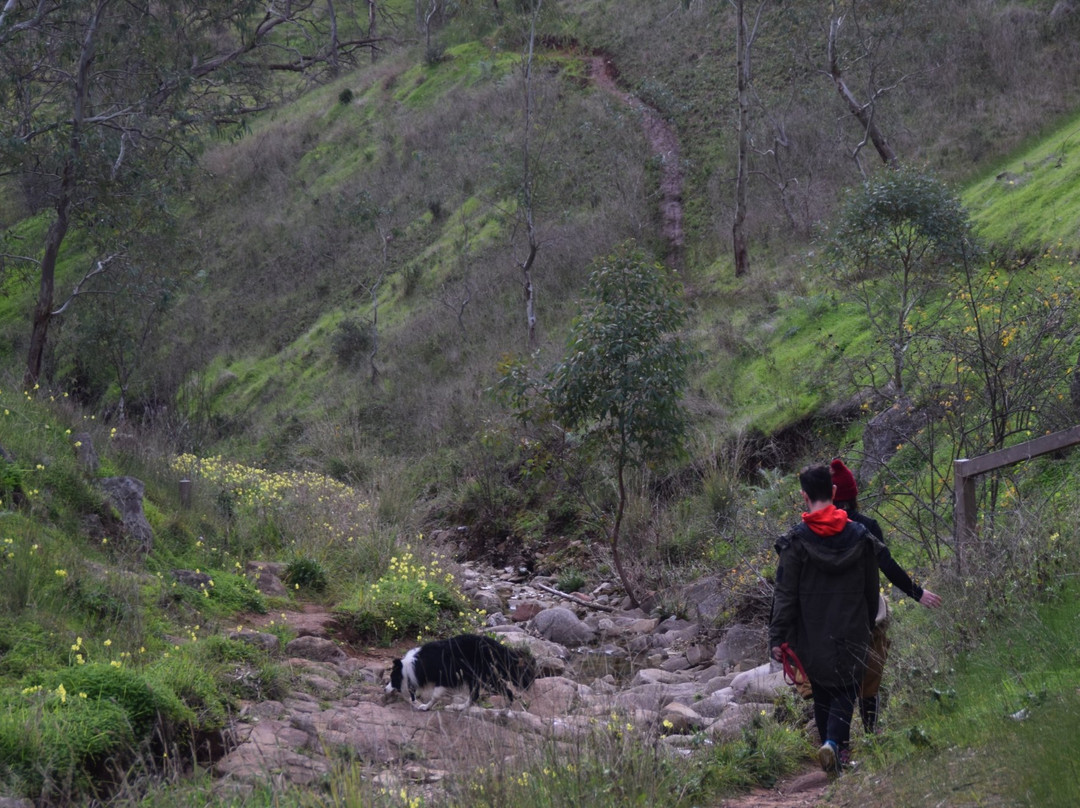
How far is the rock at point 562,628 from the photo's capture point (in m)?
10.3

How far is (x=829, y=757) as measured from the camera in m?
4.79

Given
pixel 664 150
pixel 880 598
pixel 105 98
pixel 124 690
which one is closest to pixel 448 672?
pixel 124 690

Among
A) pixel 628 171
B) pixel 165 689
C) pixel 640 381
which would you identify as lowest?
pixel 165 689

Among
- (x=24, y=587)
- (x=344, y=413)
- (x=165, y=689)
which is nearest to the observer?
(x=165, y=689)

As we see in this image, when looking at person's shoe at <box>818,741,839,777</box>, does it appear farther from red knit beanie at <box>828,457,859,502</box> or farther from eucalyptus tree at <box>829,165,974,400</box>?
eucalyptus tree at <box>829,165,974,400</box>

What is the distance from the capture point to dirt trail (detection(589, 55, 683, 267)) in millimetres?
26531

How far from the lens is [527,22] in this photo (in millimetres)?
28234

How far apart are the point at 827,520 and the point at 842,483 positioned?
47 cm

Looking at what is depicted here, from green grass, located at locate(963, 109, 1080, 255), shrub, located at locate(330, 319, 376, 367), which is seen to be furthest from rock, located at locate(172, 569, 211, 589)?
shrub, located at locate(330, 319, 376, 367)

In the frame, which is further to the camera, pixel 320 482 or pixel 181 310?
pixel 181 310

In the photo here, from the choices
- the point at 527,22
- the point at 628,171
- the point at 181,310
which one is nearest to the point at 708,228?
the point at 628,171

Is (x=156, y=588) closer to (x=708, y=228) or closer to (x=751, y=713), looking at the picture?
(x=751, y=713)

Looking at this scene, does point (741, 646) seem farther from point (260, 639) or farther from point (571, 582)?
point (571, 582)

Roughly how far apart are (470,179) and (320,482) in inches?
879
